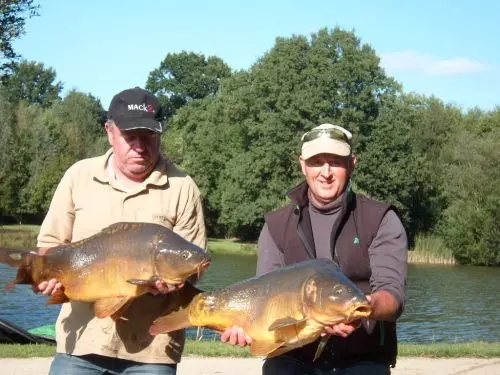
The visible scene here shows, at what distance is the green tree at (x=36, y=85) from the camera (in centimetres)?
10819

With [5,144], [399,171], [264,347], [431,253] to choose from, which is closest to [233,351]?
[264,347]

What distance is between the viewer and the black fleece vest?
4.11 m

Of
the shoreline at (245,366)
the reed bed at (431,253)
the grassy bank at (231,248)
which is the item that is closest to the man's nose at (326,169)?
the shoreline at (245,366)

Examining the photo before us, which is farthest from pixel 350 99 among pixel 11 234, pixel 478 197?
pixel 11 234

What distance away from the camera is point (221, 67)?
84.6 meters

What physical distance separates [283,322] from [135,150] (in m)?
1.30

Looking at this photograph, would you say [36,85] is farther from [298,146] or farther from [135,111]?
[135,111]

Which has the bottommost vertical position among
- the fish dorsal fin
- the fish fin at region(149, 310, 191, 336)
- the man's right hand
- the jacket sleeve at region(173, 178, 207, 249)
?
the fish fin at region(149, 310, 191, 336)

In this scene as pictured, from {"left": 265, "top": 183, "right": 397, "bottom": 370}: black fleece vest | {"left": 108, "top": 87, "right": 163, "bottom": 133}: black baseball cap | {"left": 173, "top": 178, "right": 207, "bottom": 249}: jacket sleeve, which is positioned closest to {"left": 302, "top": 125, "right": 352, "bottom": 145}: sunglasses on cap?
{"left": 265, "top": 183, "right": 397, "bottom": 370}: black fleece vest

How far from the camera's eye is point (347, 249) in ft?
13.8

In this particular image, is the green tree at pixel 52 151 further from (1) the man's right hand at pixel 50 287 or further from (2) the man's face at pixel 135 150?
(1) the man's right hand at pixel 50 287

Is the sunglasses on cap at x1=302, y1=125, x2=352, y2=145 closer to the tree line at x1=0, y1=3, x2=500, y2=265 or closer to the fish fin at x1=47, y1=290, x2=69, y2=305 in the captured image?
the fish fin at x1=47, y1=290, x2=69, y2=305

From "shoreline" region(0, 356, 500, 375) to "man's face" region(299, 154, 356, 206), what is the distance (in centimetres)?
597

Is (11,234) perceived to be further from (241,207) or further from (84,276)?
(84,276)
